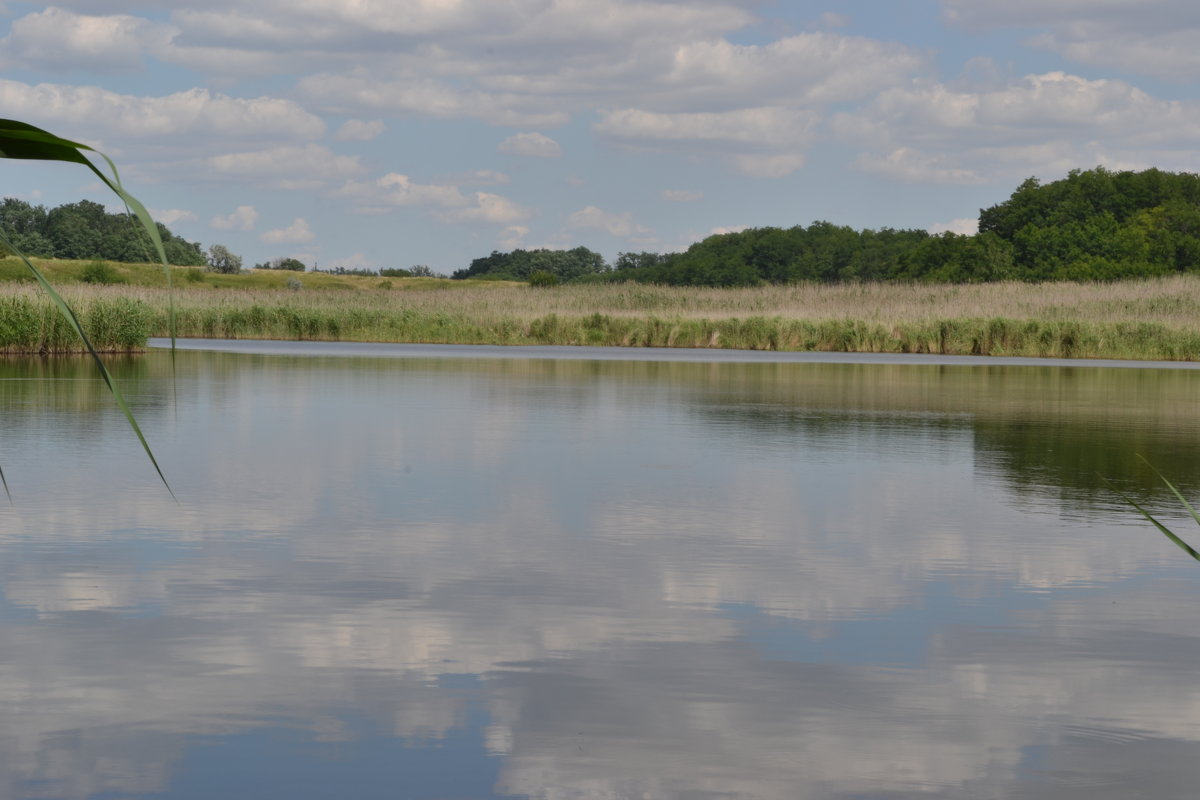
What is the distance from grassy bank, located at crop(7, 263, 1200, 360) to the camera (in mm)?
36062

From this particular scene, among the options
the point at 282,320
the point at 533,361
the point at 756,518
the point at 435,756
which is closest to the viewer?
the point at 435,756

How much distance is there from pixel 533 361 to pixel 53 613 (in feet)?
79.5

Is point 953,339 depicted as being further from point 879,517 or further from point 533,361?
point 879,517

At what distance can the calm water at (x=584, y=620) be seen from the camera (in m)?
3.98

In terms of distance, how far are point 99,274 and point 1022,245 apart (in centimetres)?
4702

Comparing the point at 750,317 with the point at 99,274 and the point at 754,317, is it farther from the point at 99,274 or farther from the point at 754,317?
the point at 99,274

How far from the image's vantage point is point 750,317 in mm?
38844

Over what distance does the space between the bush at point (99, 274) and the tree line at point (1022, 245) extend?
36.3 metres

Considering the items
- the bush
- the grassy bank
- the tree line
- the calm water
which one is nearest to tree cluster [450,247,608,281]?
the tree line

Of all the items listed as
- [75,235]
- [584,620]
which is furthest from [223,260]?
[584,620]

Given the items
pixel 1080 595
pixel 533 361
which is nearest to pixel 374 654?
pixel 1080 595

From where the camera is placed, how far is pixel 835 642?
215 inches

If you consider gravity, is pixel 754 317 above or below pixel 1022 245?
below

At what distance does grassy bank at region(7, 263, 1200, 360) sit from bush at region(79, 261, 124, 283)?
→ 87.4ft
